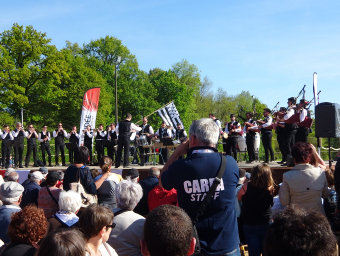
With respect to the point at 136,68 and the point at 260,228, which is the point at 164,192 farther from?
the point at 136,68

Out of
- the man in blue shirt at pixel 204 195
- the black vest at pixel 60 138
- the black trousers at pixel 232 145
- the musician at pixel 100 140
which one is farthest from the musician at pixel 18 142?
the man in blue shirt at pixel 204 195

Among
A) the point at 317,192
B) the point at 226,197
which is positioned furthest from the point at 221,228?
the point at 317,192

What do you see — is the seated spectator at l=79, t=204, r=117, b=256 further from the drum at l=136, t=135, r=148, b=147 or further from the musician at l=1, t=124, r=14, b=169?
the musician at l=1, t=124, r=14, b=169

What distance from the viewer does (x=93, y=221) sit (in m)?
2.92

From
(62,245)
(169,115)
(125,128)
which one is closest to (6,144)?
(125,128)

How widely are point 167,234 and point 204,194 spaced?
96cm

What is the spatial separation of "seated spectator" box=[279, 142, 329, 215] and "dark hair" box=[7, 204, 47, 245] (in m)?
2.45

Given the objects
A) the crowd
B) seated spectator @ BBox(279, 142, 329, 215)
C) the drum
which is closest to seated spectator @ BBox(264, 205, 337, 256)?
the crowd

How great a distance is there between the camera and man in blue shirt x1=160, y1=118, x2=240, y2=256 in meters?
2.68

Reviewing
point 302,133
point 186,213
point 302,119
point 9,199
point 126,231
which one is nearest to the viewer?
point 186,213

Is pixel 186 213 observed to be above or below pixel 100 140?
below

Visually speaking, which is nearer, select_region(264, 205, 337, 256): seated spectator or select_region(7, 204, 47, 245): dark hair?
select_region(264, 205, 337, 256): seated spectator

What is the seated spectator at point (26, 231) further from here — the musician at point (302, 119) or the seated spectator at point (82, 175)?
the musician at point (302, 119)

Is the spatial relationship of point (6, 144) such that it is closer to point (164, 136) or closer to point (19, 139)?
point (19, 139)
